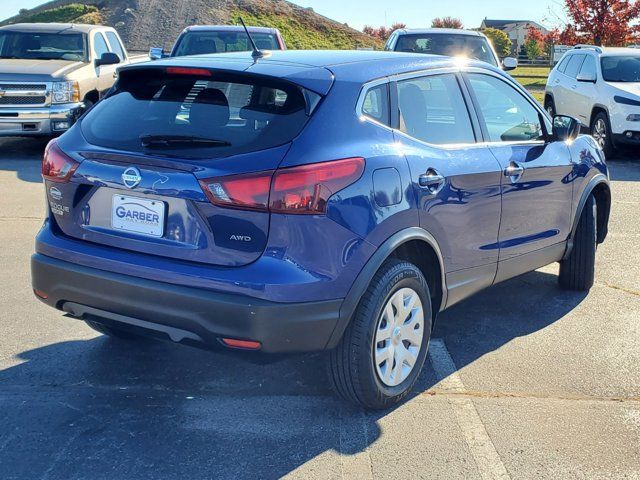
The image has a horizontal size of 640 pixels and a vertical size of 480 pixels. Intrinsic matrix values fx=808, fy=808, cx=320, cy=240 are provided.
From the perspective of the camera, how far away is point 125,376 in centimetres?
433

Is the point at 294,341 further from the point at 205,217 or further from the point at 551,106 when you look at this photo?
the point at 551,106

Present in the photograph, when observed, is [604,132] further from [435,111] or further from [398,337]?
[398,337]

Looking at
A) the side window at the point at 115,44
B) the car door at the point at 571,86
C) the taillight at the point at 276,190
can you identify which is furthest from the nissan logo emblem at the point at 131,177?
the car door at the point at 571,86

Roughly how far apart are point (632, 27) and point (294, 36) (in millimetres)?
17612

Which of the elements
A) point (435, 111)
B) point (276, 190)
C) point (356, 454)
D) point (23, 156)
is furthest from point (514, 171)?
point (23, 156)

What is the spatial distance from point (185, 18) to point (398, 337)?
134ft

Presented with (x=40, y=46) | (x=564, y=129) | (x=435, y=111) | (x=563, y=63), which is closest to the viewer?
(x=435, y=111)

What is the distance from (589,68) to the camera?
14250 mm

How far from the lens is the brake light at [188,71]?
3.85 metres

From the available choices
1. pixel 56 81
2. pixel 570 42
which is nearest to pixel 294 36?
pixel 570 42

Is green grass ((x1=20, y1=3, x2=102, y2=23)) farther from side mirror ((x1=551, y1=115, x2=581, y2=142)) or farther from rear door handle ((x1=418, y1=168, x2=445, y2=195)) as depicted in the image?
rear door handle ((x1=418, y1=168, x2=445, y2=195))

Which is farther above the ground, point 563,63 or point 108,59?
point 563,63

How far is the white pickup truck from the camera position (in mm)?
11109

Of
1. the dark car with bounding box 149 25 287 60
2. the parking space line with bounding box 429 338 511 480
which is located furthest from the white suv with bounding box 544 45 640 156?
the parking space line with bounding box 429 338 511 480
